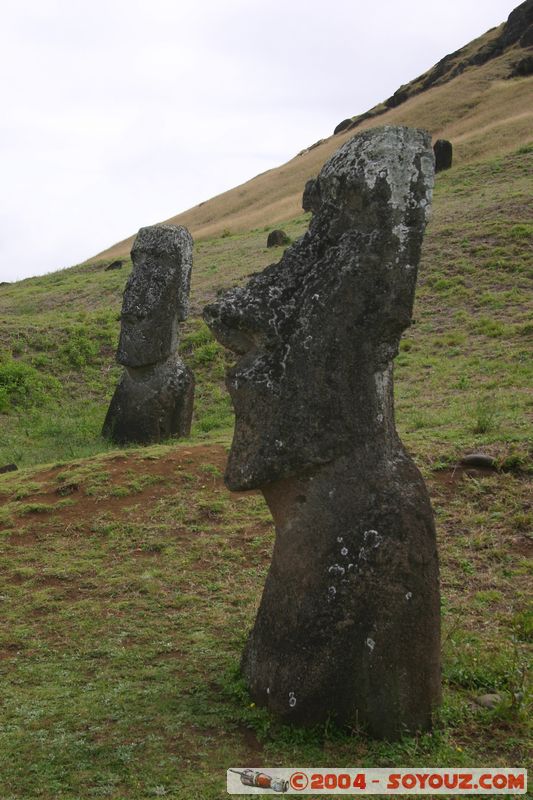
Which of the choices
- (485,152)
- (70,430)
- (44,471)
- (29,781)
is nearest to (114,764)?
(29,781)

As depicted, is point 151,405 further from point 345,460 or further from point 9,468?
point 345,460

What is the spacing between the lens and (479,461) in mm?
9352

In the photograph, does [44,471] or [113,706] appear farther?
[44,471]

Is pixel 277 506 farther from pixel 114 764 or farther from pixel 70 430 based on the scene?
pixel 70 430

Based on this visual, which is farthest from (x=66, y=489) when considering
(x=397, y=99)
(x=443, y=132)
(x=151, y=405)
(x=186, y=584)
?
(x=397, y=99)

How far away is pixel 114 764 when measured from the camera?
425cm

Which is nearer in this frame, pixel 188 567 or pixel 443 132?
pixel 188 567

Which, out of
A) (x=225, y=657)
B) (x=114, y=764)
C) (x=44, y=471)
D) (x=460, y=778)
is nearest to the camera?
(x=460, y=778)

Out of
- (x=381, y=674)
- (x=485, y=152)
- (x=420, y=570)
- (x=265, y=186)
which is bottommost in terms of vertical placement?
(x=381, y=674)

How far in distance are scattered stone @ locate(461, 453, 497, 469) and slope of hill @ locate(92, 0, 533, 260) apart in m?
29.6

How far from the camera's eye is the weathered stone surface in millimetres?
13281

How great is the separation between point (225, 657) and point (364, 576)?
5.25 feet

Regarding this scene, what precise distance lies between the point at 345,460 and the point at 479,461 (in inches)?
199

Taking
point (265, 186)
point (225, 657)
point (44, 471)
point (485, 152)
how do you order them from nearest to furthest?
point (225, 657), point (44, 471), point (485, 152), point (265, 186)
